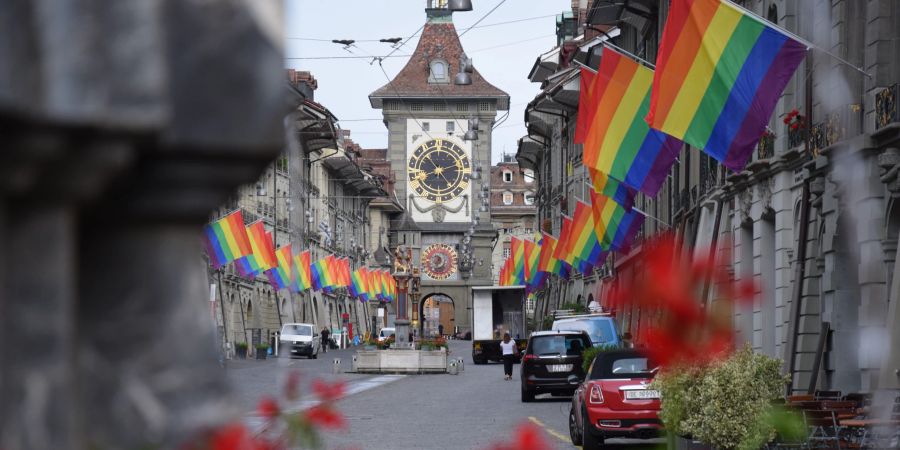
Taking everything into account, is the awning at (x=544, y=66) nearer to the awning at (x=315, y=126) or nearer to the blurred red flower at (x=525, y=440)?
the awning at (x=315, y=126)

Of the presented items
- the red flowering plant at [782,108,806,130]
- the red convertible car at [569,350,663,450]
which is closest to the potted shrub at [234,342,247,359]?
the red flowering plant at [782,108,806,130]

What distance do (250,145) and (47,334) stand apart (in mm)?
314

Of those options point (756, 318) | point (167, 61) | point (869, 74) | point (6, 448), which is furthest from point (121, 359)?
point (756, 318)

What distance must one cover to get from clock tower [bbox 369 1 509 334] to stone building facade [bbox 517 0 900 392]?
9735 centimetres

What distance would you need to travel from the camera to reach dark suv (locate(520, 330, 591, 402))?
110 ft

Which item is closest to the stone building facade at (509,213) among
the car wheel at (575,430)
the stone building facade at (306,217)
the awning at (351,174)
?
the stone building facade at (306,217)

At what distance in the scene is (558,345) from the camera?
3434 centimetres

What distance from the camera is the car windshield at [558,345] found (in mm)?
34094

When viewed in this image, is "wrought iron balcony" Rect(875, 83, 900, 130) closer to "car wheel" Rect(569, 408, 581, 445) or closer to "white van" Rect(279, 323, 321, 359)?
"car wheel" Rect(569, 408, 581, 445)

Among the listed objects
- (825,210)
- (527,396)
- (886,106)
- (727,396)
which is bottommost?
(527,396)

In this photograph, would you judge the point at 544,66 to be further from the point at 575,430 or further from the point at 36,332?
the point at 36,332

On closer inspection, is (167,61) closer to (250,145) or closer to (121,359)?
(250,145)

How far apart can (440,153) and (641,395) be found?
117 meters

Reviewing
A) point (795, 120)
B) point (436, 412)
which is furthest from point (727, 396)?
point (436, 412)
